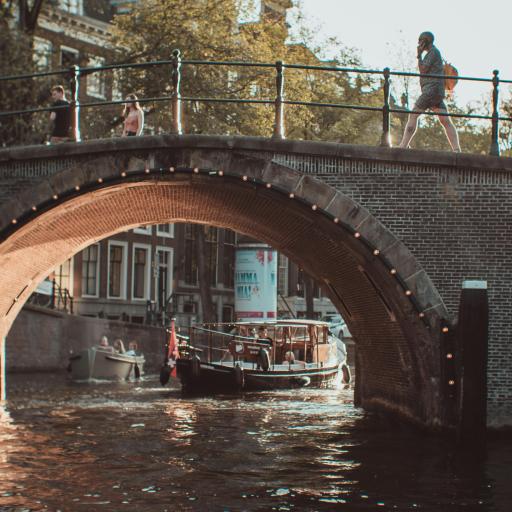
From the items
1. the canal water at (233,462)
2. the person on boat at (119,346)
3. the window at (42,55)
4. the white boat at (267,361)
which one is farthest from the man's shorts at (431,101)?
the person on boat at (119,346)

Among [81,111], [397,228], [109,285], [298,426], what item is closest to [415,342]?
[397,228]

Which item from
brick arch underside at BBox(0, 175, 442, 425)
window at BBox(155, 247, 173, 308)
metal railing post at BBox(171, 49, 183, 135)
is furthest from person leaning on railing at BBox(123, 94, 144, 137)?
window at BBox(155, 247, 173, 308)

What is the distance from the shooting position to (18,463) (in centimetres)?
1255

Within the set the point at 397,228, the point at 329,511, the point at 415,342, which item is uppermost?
the point at 397,228

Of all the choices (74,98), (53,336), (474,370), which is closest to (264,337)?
(53,336)

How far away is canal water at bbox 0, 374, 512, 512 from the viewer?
10.6 metres

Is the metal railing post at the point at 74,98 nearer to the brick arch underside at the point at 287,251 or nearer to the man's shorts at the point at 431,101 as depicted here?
the brick arch underside at the point at 287,251

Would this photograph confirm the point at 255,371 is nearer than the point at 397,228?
No

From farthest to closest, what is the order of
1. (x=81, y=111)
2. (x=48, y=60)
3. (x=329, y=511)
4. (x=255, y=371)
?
(x=48, y=60) → (x=81, y=111) → (x=255, y=371) → (x=329, y=511)

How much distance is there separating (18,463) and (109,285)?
24.0 metres

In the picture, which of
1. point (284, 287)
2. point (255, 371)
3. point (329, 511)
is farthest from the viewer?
point (284, 287)

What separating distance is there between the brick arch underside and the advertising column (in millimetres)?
14611

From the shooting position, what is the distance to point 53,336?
98.6 feet

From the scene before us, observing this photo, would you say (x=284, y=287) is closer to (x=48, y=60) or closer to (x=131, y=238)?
(x=131, y=238)
